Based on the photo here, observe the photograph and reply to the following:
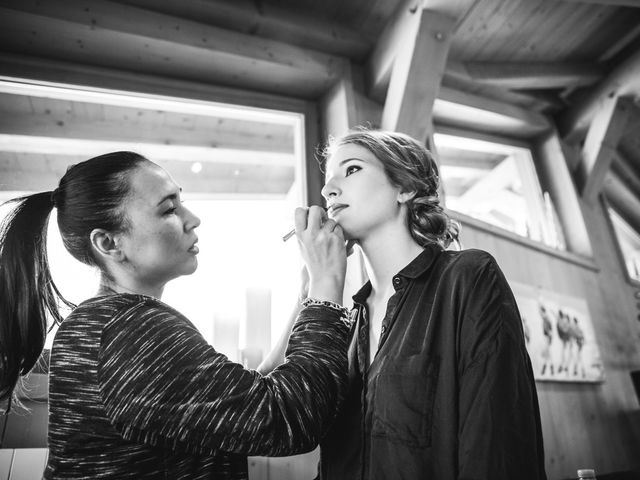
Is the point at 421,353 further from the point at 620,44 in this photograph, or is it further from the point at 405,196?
the point at 620,44

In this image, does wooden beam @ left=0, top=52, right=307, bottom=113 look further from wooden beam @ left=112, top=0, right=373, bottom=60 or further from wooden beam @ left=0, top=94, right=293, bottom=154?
wooden beam @ left=112, top=0, right=373, bottom=60

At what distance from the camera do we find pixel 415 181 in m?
1.44

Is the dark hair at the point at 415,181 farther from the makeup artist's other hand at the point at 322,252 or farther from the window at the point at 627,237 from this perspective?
the window at the point at 627,237

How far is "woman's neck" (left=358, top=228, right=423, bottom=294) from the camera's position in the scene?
4.41ft

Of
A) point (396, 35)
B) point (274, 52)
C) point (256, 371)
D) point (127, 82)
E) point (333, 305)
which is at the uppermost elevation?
point (396, 35)

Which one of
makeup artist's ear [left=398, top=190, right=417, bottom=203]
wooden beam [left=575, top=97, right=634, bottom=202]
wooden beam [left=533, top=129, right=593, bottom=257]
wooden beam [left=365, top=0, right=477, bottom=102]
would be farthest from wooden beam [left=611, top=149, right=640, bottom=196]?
makeup artist's ear [left=398, top=190, right=417, bottom=203]

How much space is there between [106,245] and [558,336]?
3.01 m

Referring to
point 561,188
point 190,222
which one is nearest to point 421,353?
point 190,222

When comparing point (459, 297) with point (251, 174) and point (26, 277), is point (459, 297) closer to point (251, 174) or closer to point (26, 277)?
point (26, 277)

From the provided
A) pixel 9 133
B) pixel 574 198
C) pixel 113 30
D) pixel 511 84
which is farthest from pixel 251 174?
pixel 574 198

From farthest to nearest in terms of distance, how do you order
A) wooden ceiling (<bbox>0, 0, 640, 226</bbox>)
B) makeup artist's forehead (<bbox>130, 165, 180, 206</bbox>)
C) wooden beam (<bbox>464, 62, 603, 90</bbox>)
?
1. wooden beam (<bbox>464, 62, 603, 90</bbox>)
2. wooden ceiling (<bbox>0, 0, 640, 226</bbox>)
3. makeup artist's forehead (<bbox>130, 165, 180, 206</bbox>)

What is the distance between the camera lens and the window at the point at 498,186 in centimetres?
349

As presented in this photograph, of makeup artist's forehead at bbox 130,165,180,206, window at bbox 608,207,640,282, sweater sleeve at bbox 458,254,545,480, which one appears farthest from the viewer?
window at bbox 608,207,640,282

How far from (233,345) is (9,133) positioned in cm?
147
